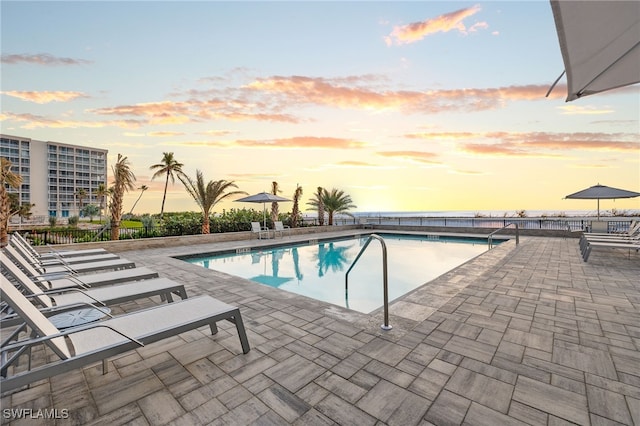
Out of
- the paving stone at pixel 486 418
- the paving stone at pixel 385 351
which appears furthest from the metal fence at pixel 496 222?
the paving stone at pixel 486 418

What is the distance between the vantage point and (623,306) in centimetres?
411

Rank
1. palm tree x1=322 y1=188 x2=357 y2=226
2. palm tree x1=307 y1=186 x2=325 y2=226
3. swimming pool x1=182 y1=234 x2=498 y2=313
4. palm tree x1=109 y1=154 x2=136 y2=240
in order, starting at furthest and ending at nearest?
palm tree x1=322 y1=188 x2=357 y2=226, palm tree x1=307 y1=186 x2=325 y2=226, palm tree x1=109 y1=154 x2=136 y2=240, swimming pool x1=182 y1=234 x2=498 y2=313

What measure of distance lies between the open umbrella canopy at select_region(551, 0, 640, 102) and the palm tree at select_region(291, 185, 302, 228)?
1432 centimetres

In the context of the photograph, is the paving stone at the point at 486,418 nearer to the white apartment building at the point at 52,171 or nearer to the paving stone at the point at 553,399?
the paving stone at the point at 553,399

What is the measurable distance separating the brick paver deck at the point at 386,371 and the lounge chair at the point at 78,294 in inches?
27.4

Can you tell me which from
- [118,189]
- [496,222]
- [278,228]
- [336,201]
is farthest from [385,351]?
[496,222]

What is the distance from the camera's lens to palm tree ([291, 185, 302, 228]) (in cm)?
1645

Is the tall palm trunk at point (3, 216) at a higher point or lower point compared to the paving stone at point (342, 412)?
higher

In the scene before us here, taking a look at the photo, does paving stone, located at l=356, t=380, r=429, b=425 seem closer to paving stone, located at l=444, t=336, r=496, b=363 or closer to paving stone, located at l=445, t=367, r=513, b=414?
paving stone, located at l=445, t=367, r=513, b=414

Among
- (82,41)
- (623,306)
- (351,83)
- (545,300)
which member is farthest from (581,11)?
(82,41)

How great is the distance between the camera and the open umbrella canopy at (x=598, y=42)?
71.3 inches

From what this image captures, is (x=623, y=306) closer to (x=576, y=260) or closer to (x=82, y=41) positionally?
(x=576, y=260)

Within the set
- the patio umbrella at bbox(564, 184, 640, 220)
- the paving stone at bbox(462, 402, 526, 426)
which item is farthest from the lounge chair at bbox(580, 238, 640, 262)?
the paving stone at bbox(462, 402, 526, 426)

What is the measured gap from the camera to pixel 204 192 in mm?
12812
